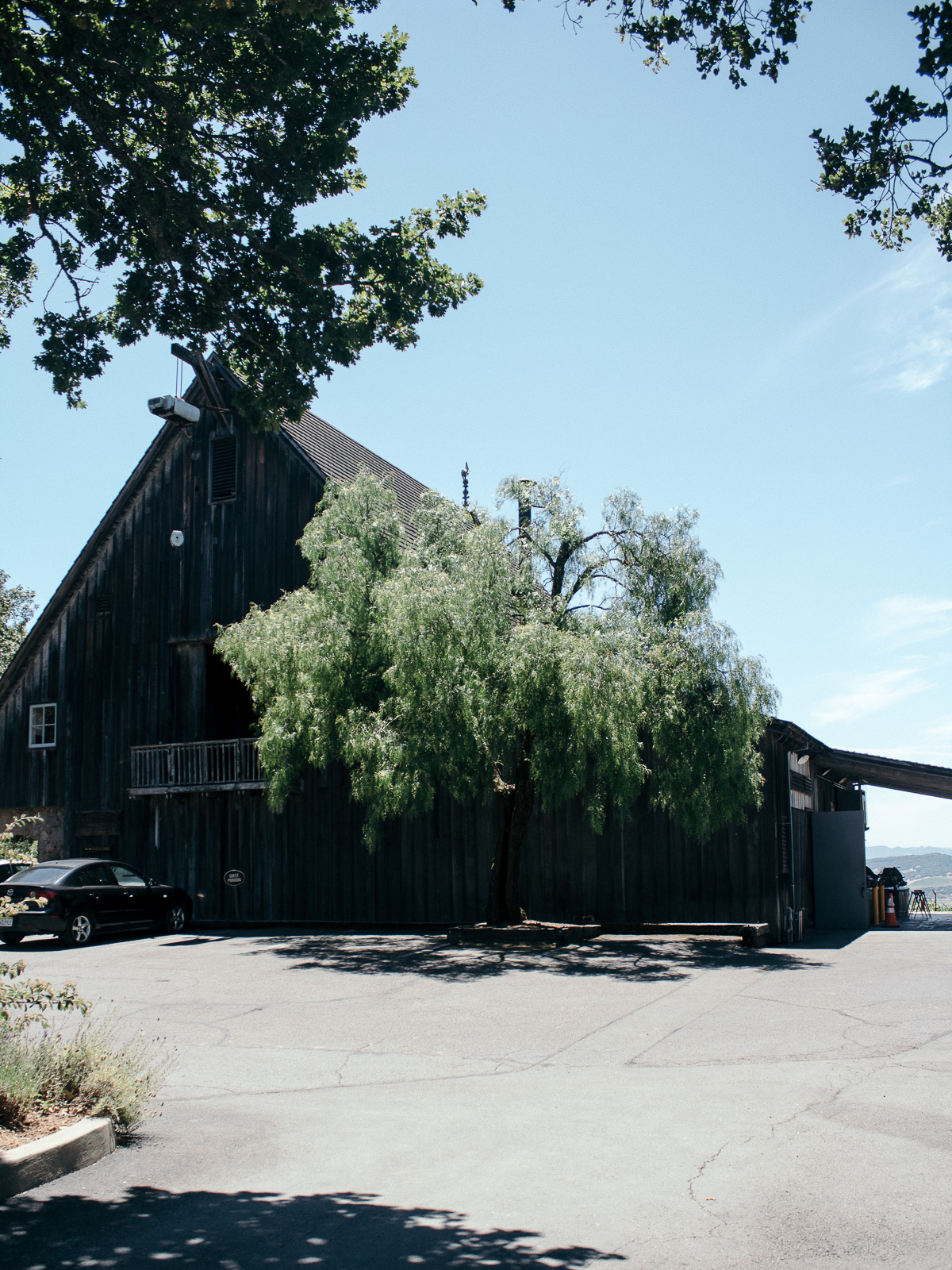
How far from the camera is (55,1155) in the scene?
19.1 ft

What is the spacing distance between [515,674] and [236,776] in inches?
367

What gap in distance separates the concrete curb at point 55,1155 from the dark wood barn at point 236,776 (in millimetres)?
14259

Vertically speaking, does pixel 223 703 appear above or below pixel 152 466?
below

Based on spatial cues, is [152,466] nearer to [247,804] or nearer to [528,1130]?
[247,804]

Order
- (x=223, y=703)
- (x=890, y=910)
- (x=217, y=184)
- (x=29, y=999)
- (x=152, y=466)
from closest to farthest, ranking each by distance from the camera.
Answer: (x=29, y=999) < (x=217, y=184) < (x=890, y=910) < (x=152, y=466) < (x=223, y=703)

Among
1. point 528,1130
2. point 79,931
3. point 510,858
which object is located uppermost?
point 510,858

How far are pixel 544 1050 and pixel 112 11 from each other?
889 centimetres

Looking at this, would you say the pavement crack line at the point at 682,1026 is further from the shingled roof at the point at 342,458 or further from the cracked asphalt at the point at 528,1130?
the shingled roof at the point at 342,458

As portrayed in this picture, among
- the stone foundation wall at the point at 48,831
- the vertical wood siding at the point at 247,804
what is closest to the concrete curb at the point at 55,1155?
the vertical wood siding at the point at 247,804

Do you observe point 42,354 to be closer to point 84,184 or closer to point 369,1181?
point 84,184

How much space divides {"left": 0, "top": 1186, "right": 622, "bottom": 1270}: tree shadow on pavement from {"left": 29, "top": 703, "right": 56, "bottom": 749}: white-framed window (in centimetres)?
2266

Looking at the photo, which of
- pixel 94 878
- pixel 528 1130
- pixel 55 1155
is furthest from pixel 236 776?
pixel 55 1155

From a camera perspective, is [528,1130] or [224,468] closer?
[528,1130]

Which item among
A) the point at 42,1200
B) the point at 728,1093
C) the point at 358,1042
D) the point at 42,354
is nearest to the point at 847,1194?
the point at 728,1093
